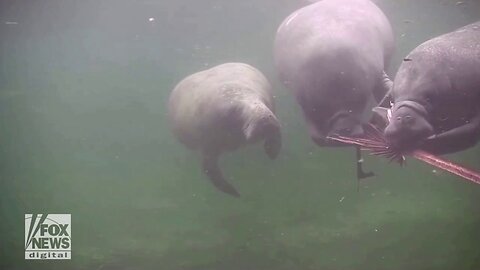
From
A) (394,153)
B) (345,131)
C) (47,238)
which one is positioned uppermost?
(345,131)

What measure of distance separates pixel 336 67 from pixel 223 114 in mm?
1502

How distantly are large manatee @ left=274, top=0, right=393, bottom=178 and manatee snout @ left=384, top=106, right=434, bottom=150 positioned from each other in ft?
1.70

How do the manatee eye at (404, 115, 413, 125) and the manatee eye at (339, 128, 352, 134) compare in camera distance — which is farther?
the manatee eye at (339, 128, 352, 134)

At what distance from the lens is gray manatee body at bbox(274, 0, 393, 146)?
462 centimetres

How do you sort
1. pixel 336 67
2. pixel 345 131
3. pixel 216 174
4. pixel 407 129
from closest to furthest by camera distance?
pixel 407 129
pixel 345 131
pixel 336 67
pixel 216 174

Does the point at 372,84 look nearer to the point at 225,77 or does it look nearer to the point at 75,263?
the point at 225,77

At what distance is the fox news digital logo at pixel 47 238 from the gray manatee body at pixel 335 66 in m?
3.27

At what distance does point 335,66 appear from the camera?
470 cm

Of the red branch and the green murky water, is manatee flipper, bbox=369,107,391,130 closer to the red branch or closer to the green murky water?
the red branch

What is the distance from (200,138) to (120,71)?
296 cm

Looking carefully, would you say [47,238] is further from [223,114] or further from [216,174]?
[223,114]

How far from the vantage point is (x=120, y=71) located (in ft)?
27.0

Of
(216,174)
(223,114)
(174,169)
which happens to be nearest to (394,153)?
(223,114)

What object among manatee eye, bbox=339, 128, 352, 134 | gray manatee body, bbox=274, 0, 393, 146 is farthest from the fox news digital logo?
manatee eye, bbox=339, 128, 352, 134
